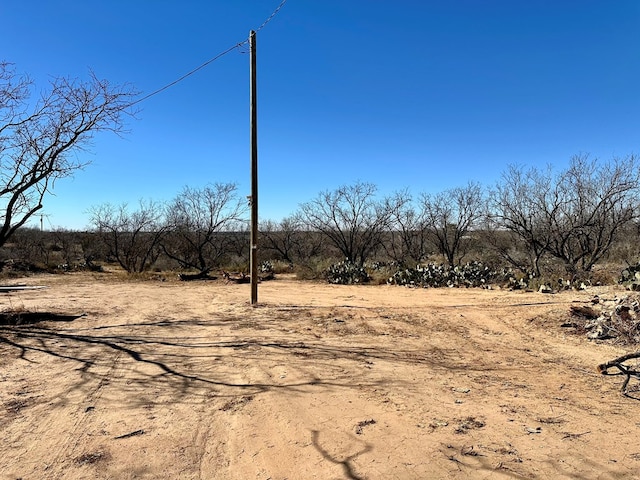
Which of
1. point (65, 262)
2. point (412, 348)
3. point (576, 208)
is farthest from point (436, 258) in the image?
point (65, 262)

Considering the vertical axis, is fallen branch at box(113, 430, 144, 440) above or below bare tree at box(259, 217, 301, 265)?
below

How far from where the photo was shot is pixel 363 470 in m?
3.17

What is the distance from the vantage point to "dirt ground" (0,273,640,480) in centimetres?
330

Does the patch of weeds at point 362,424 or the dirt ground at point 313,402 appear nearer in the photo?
the dirt ground at point 313,402

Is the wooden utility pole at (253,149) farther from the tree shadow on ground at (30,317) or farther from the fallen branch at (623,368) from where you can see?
the fallen branch at (623,368)

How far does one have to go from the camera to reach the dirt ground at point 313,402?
330cm

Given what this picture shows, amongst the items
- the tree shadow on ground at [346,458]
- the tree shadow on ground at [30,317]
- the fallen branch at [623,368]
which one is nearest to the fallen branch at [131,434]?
the tree shadow on ground at [346,458]

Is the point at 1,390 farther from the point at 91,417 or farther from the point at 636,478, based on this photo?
the point at 636,478

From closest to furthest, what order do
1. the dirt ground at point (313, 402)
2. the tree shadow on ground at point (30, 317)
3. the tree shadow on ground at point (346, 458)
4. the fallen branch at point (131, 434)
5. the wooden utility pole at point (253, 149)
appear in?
the tree shadow on ground at point (346, 458)
the dirt ground at point (313, 402)
the fallen branch at point (131, 434)
the tree shadow on ground at point (30, 317)
the wooden utility pole at point (253, 149)

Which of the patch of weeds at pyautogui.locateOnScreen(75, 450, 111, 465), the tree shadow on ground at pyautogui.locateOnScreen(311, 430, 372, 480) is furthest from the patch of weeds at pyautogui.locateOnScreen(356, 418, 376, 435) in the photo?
the patch of weeds at pyautogui.locateOnScreen(75, 450, 111, 465)

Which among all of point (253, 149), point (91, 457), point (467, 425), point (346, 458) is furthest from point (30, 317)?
point (467, 425)

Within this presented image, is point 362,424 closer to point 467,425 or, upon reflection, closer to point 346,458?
point 346,458

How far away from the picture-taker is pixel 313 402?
177 inches

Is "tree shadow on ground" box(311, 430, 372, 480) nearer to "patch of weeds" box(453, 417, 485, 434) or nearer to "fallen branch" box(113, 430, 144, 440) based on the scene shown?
"patch of weeds" box(453, 417, 485, 434)
